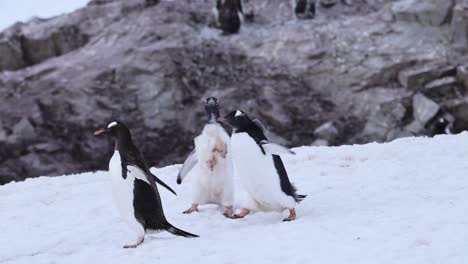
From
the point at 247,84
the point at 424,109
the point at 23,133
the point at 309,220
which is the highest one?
the point at 309,220

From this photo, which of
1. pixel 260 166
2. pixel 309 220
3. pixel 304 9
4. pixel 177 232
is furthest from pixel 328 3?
pixel 177 232

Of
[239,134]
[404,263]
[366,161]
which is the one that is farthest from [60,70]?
[404,263]

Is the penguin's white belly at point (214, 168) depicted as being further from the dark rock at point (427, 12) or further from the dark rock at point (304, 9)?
the dark rock at point (304, 9)

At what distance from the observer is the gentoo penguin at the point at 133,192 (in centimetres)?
498

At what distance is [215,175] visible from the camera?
19.8 feet

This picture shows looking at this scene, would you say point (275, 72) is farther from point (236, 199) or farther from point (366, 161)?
point (236, 199)

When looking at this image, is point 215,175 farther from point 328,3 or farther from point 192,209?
point 328,3

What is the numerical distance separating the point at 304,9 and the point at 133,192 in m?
13.1

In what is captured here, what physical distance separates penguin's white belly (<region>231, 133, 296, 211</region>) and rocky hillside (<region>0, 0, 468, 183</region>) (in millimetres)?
8882

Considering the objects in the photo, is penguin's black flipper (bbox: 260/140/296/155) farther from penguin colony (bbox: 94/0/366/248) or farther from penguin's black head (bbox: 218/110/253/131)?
penguin's black head (bbox: 218/110/253/131)

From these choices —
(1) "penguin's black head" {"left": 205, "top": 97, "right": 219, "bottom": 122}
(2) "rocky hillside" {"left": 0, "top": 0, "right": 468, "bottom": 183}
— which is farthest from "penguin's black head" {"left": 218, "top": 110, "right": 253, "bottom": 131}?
(2) "rocky hillside" {"left": 0, "top": 0, "right": 468, "bottom": 183}

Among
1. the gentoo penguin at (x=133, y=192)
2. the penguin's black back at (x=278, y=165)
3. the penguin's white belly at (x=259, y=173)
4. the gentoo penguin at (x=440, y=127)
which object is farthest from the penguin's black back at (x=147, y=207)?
the gentoo penguin at (x=440, y=127)

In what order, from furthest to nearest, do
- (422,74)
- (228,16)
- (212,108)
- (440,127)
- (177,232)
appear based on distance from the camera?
(228,16) → (422,74) → (440,127) → (212,108) → (177,232)

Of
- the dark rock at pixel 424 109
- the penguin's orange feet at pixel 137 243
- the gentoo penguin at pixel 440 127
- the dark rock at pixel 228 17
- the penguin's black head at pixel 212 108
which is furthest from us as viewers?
the dark rock at pixel 228 17
